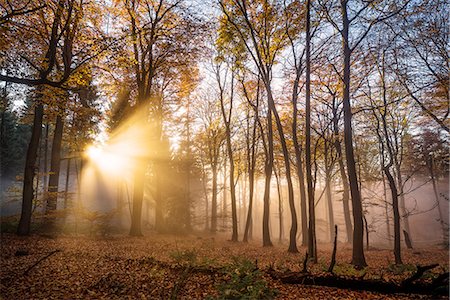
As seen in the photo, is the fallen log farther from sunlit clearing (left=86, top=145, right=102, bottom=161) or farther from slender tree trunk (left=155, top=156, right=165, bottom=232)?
slender tree trunk (left=155, top=156, right=165, bottom=232)

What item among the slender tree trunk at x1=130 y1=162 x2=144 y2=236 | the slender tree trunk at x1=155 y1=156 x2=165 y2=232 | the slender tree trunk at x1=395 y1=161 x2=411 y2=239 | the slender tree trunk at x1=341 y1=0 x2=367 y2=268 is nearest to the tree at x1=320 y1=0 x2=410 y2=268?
the slender tree trunk at x1=341 y1=0 x2=367 y2=268

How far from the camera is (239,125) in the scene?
948 inches

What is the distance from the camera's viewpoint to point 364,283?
580 cm

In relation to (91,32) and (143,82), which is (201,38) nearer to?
(143,82)

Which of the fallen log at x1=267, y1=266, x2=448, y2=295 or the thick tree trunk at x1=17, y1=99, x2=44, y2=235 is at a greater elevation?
the thick tree trunk at x1=17, y1=99, x2=44, y2=235

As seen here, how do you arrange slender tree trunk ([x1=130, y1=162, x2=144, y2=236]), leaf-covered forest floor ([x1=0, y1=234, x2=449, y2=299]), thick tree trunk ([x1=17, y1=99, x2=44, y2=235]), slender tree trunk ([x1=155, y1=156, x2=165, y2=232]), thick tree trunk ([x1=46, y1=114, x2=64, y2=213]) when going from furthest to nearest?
slender tree trunk ([x1=155, y1=156, x2=165, y2=232]) < slender tree trunk ([x1=130, y1=162, x2=144, y2=236]) < thick tree trunk ([x1=46, y1=114, x2=64, y2=213]) < thick tree trunk ([x1=17, y1=99, x2=44, y2=235]) < leaf-covered forest floor ([x1=0, y1=234, x2=449, y2=299])

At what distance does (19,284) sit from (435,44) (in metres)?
17.4

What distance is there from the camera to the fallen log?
17.2ft

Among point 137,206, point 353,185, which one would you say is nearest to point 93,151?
point 137,206

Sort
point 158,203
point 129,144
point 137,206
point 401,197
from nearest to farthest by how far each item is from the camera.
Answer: point 137,206, point 129,144, point 158,203, point 401,197

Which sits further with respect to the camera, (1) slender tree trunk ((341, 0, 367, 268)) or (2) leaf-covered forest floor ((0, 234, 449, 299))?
(1) slender tree trunk ((341, 0, 367, 268))

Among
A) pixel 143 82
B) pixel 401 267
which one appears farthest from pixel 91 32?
pixel 401 267

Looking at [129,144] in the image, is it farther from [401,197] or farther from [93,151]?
[401,197]

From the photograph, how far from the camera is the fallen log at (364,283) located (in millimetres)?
5246
